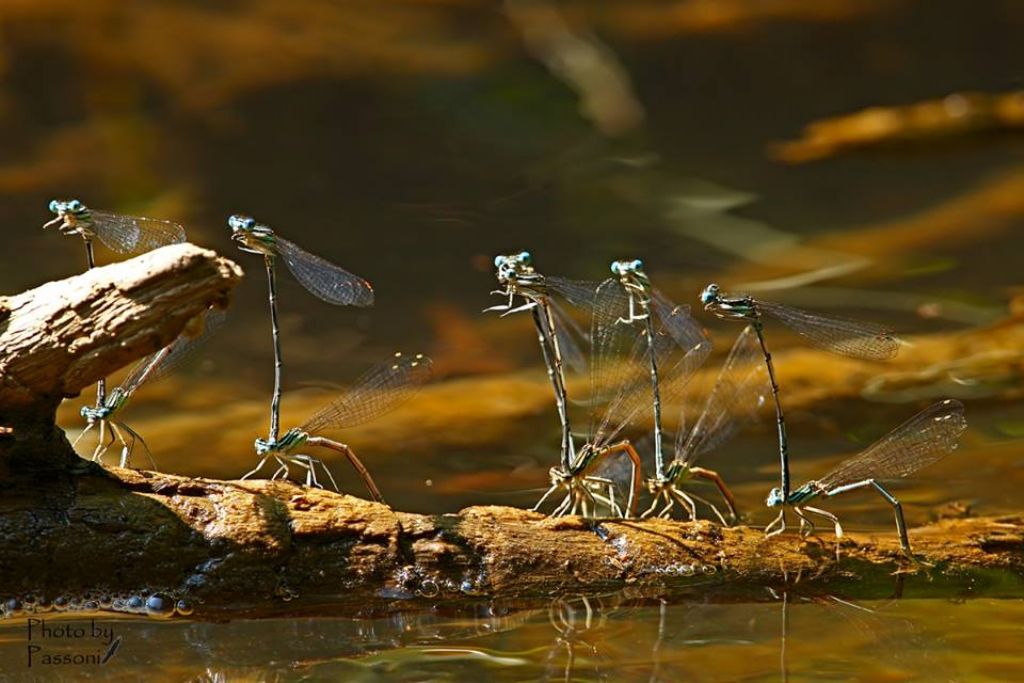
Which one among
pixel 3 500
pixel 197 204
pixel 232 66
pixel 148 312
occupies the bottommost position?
pixel 3 500

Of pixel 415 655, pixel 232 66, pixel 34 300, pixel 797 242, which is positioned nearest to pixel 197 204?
pixel 232 66

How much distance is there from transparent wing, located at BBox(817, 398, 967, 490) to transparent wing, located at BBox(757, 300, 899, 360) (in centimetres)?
30

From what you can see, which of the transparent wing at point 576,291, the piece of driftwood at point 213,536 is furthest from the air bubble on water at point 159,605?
the transparent wing at point 576,291

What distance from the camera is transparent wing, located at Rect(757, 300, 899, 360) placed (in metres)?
4.09

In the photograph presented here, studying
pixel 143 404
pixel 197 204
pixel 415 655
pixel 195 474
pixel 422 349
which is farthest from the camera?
pixel 197 204

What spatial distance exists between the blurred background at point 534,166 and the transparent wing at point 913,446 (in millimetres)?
1654

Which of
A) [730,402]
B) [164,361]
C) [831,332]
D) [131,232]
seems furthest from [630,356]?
[131,232]

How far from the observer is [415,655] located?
2951mm

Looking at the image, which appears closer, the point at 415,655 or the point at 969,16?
the point at 415,655

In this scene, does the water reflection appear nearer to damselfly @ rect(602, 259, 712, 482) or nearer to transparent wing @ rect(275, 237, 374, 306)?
damselfly @ rect(602, 259, 712, 482)

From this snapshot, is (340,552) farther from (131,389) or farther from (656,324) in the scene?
(656,324)

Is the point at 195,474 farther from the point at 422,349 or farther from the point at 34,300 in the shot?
the point at 34,300

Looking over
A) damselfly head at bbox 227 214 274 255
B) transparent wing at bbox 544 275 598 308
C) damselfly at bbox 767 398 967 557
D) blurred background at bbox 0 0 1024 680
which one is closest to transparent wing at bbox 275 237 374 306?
damselfly head at bbox 227 214 274 255

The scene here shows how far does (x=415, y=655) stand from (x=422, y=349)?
3344 millimetres
